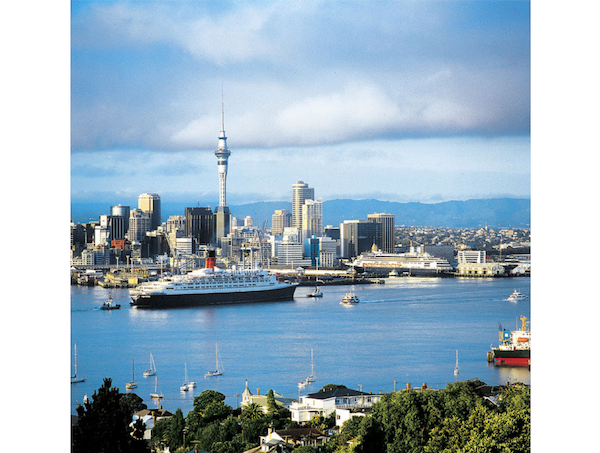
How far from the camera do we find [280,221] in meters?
11.0

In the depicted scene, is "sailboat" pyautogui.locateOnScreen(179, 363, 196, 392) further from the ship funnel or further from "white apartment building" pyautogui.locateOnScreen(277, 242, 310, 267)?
the ship funnel

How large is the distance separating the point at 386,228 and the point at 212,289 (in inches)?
125

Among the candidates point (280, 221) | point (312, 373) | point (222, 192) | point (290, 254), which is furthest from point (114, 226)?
point (312, 373)

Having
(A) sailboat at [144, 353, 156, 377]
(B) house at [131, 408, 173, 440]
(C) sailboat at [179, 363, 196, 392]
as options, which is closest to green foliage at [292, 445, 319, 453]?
(B) house at [131, 408, 173, 440]

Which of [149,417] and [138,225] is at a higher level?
[138,225]

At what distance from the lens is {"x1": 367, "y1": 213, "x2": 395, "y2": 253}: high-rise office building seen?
1062 centimetres

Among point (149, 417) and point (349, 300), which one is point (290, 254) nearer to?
point (349, 300)

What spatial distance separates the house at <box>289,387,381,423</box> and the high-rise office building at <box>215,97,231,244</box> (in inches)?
164
